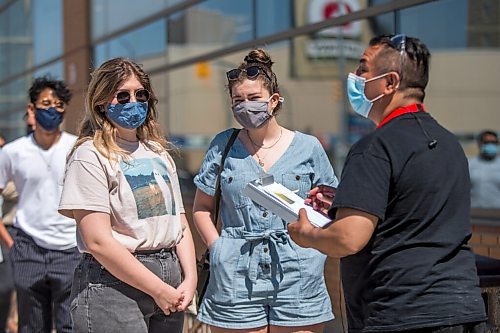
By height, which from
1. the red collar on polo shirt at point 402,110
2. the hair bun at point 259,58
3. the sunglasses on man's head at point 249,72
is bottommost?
the red collar on polo shirt at point 402,110

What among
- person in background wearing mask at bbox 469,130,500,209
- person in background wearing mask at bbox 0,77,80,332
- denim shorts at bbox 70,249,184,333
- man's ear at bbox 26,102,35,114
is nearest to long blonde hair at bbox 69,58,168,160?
denim shorts at bbox 70,249,184,333

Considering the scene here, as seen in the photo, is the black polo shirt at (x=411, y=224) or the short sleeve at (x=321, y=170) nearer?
the black polo shirt at (x=411, y=224)

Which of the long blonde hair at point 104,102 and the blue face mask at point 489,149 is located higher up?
the long blonde hair at point 104,102

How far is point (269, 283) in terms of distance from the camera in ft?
12.6

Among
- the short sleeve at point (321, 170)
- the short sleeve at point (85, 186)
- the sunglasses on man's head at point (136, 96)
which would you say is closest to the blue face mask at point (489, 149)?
the short sleeve at point (321, 170)

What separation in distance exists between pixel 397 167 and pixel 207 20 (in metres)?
9.33

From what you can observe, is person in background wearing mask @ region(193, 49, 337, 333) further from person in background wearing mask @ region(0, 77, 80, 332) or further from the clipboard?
person in background wearing mask @ region(0, 77, 80, 332)

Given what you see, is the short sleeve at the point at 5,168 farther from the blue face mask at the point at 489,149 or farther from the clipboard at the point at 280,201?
the blue face mask at the point at 489,149

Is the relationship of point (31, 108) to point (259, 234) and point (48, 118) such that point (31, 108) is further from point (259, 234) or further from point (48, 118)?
point (259, 234)

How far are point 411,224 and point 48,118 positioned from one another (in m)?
2.95

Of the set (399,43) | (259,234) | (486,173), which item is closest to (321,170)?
(259,234)

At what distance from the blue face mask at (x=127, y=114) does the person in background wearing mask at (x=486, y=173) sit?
440 centimetres

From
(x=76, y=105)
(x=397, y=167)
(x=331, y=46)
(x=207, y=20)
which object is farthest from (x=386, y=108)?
(x=76, y=105)

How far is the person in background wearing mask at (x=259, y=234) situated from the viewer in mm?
3844
